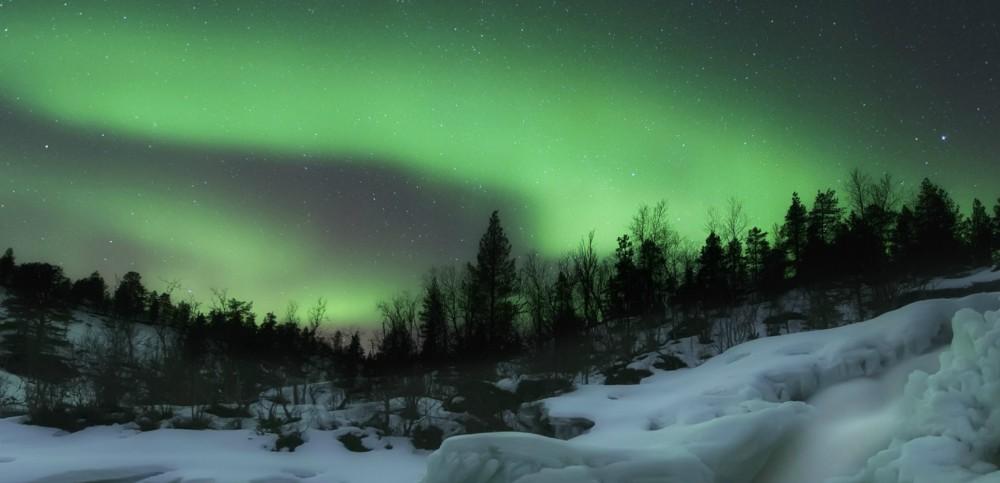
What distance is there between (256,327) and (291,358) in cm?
509

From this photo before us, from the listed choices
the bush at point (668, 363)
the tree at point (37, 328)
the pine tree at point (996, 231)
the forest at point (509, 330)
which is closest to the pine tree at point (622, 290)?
the forest at point (509, 330)

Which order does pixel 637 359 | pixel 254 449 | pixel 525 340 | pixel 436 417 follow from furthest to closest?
pixel 525 340 < pixel 637 359 < pixel 436 417 < pixel 254 449

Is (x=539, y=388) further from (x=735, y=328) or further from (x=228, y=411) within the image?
(x=735, y=328)

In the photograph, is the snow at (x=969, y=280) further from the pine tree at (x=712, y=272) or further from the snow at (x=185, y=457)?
the snow at (x=185, y=457)

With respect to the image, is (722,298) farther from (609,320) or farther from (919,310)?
(919,310)

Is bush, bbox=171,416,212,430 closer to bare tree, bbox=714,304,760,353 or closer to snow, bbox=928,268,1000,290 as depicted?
bare tree, bbox=714,304,760,353

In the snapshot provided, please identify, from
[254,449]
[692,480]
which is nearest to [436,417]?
[254,449]

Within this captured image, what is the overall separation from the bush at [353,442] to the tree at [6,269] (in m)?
88.7

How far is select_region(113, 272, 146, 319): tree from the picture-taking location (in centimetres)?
9675

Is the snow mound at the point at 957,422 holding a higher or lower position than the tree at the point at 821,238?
lower

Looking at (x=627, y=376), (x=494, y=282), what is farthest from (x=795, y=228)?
(x=627, y=376)

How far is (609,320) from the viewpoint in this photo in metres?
55.8

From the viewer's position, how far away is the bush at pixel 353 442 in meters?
29.8

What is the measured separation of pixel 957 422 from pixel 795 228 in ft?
186
